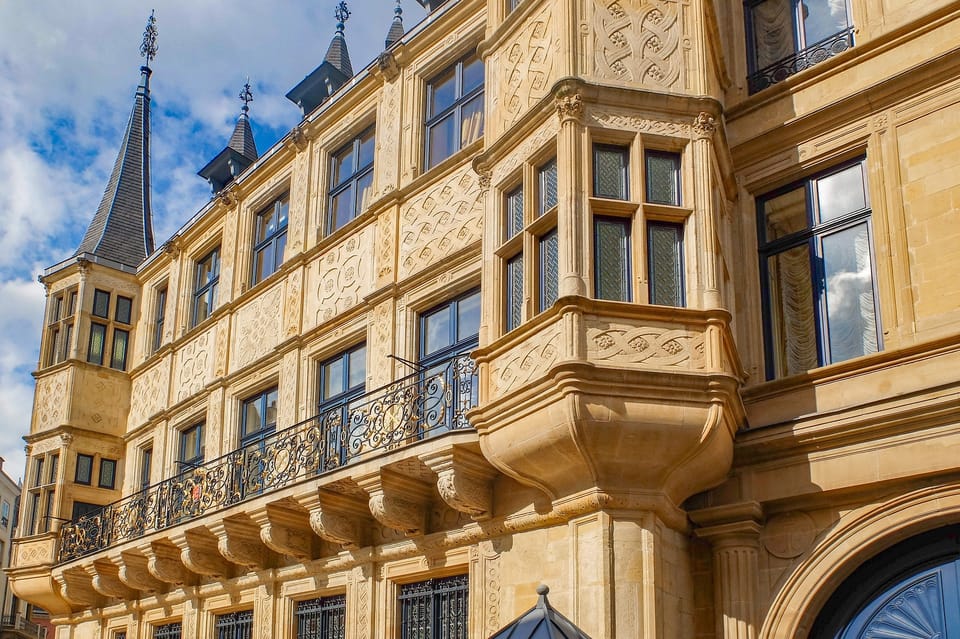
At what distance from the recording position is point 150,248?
955 inches

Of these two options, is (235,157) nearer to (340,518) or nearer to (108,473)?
(108,473)

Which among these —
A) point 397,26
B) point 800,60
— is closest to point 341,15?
point 397,26

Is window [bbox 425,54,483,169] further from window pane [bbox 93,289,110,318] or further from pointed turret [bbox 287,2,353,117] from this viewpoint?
window pane [bbox 93,289,110,318]

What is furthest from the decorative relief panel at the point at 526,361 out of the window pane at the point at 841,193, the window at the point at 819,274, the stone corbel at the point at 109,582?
the stone corbel at the point at 109,582

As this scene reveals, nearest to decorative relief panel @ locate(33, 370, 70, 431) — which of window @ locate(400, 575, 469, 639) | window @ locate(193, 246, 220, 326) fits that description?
window @ locate(193, 246, 220, 326)

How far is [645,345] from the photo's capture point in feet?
31.8

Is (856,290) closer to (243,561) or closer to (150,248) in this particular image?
(243,561)

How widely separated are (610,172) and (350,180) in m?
6.48

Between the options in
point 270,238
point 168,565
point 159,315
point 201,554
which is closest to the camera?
point 201,554

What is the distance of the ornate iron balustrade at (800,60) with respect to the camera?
11203mm

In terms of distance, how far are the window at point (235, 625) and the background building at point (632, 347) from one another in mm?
39

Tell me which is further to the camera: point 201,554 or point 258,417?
point 258,417

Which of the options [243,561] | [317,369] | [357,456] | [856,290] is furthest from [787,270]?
[243,561]

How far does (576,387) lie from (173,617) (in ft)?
33.2
